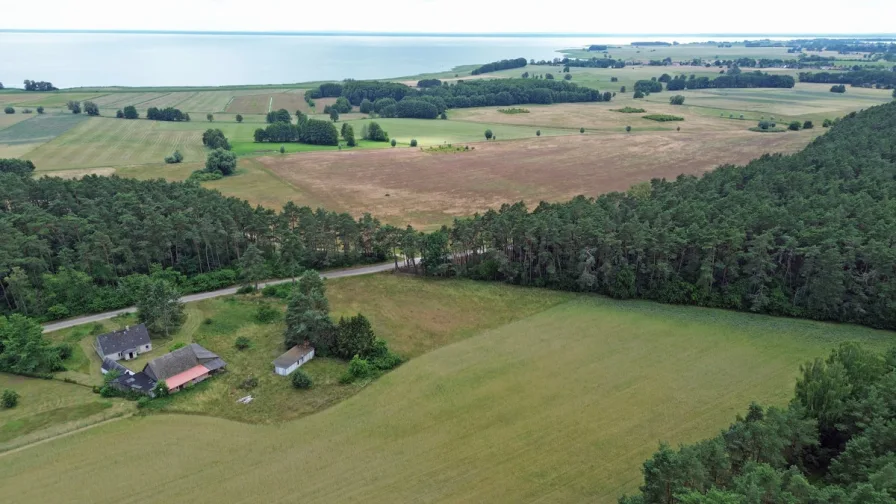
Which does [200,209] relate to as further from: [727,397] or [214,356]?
[727,397]

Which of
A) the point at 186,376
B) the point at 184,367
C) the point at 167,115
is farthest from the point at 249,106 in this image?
the point at 186,376

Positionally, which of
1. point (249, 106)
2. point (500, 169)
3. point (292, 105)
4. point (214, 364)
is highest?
point (249, 106)

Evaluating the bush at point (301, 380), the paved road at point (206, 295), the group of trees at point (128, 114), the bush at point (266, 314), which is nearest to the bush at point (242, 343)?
the bush at point (266, 314)

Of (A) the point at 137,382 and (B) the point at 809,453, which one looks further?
(A) the point at 137,382

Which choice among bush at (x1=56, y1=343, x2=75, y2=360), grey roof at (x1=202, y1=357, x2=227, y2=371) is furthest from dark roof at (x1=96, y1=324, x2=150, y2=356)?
grey roof at (x1=202, y1=357, x2=227, y2=371)

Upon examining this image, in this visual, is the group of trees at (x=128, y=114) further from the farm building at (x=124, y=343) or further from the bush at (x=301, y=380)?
the bush at (x=301, y=380)

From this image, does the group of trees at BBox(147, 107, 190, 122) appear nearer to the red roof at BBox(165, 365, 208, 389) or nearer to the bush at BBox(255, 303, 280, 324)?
the bush at BBox(255, 303, 280, 324)

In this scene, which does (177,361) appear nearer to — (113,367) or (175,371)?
(175,371)
